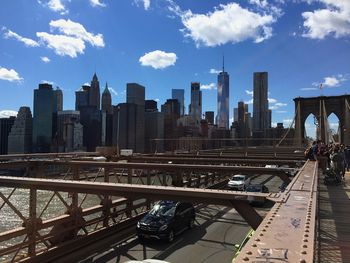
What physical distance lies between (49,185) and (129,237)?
12492mm

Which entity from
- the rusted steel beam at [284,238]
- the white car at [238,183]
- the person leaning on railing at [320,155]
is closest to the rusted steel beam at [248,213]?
the rusted steel beam at [284,238]

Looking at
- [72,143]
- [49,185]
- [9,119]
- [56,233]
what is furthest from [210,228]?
[9,119]

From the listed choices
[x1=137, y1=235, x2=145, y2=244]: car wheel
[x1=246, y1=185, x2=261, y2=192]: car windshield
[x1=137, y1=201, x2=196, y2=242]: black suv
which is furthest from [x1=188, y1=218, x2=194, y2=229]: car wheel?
[x1=246, y1=185, x2=261, y2=192]: car windshield

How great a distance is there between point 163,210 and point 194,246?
3359 millimetres

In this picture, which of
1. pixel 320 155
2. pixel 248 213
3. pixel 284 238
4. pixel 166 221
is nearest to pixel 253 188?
pixel 320 155

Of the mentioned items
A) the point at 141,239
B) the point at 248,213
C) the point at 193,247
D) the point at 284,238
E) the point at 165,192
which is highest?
the point at 284,238

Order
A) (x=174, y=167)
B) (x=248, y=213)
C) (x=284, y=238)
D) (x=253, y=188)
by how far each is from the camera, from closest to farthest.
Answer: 1. (x=284, y=238)
2. (x=248, y=213)
3. (x=174, y=167)
4. (x=253, y=188)

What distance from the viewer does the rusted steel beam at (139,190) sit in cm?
708

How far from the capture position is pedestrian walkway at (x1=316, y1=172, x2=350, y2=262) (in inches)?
285

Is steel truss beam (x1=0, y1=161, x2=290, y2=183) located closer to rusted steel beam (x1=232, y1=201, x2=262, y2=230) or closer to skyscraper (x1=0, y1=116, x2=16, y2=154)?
rusted steel beam (x1=232, y1=201, x2=262, y2=230)

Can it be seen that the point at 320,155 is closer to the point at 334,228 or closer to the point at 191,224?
the point at 191,224

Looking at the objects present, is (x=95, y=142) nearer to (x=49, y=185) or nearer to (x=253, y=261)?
(x=49, y=185)

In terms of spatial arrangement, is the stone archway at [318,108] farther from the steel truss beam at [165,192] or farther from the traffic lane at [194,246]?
the steel truss beam at [165,192]

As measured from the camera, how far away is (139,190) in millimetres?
8008
